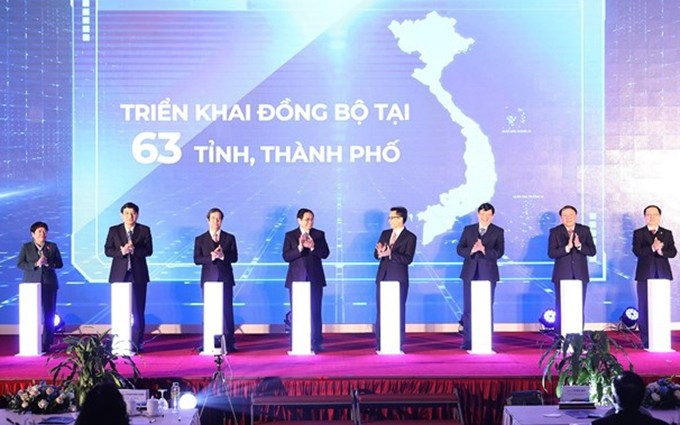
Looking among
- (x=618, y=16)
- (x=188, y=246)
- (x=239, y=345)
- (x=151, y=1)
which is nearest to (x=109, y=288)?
(x=188, y=246)

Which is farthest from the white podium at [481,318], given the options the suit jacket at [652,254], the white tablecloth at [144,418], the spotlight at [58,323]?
the spotlight at [58,323]

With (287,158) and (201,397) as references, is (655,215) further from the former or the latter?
(201,397)

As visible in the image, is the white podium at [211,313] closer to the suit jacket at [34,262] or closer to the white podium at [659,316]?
the suit jacket at [34,262]

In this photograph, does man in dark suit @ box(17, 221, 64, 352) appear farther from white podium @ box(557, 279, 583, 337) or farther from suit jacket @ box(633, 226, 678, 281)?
suit jacket @ box(633, 226, 678, 281)

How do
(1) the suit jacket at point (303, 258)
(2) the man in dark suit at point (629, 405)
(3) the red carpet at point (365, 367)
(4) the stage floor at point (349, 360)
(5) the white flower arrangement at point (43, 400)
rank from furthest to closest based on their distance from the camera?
(1) the suit jacket at point (303, 258)
(4) the stage floor at point (349, 360)
(3) the red carpet at point (365, 367)
(5) the white flower arrangement at point (43, 400)
(2) the man in dark suit at point (629, 405)

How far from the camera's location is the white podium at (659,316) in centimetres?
880

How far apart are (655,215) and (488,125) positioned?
195 centimetres

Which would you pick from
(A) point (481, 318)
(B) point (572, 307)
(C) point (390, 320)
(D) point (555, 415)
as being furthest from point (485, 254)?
(D) point (555, 415)

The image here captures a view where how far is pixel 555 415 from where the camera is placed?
568 cm

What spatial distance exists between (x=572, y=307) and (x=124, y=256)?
12.4 feet

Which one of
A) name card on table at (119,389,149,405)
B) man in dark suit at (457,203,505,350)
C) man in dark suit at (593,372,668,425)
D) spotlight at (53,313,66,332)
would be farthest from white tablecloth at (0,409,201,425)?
spotlight at (53,313,66,332)

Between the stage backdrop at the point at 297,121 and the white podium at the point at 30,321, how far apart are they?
1.40 metres

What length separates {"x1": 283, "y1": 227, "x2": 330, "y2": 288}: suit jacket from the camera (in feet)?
29.4

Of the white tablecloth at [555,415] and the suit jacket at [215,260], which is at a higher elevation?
the suit jacket at [215,260]
